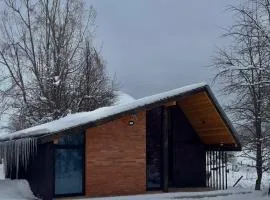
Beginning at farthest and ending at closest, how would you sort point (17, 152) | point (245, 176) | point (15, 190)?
point (245, 176) → point (17, 152) → point (15, 190)

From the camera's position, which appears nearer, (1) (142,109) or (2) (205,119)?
(1) (142,109)

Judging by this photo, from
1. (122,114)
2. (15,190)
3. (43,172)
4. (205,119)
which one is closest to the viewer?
(43,172)

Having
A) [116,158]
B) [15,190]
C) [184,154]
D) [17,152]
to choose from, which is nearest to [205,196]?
[184,154]

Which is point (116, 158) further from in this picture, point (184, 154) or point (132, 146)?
point (184, 154)

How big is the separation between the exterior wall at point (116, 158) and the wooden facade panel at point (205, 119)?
6.82 ft

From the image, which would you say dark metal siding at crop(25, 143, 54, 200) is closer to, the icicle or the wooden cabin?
the wooden cabin

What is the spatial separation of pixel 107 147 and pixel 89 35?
1505 centimetres

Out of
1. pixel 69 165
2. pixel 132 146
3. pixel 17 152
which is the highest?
pixel 132 146

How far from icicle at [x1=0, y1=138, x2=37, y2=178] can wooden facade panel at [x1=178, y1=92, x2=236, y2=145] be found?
5574 millimetres

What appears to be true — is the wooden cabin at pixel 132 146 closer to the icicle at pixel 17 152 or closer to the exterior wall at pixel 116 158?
the exterior wall at pixel 116 158

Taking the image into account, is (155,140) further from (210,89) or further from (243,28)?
(243,28)

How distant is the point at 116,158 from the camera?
14945 millimetres

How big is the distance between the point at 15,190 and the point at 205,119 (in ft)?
22.6

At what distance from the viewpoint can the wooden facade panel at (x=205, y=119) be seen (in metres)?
16.3
